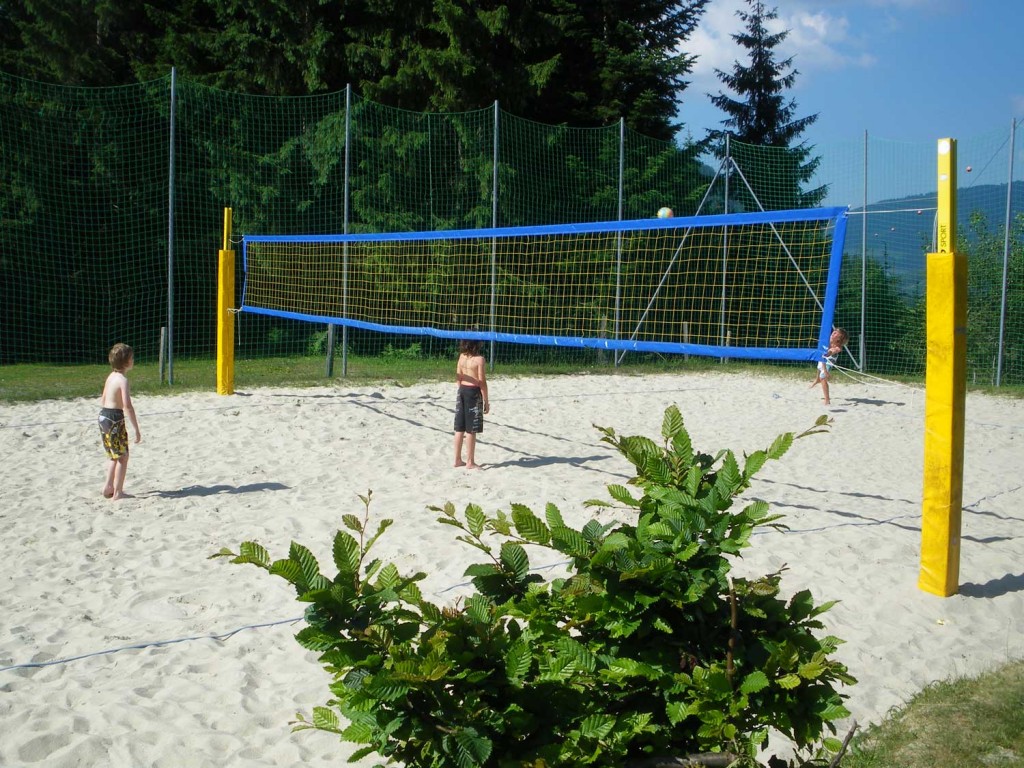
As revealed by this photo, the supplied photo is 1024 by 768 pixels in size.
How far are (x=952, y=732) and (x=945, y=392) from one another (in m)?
1.76

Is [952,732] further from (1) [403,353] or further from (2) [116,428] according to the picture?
(1) [403,353]

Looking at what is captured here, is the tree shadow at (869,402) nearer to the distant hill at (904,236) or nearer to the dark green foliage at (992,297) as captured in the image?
the dark green foliage at (992,297)

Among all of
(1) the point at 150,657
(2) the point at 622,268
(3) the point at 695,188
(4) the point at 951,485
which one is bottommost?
(1) the point at 150,657

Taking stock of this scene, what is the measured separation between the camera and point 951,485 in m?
4.28

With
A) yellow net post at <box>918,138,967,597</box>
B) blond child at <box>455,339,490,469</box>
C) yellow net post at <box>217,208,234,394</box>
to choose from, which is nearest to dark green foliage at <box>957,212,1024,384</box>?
blond child at <box>455,339,490,469</box>

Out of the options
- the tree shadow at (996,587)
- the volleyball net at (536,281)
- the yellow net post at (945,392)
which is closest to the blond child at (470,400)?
the yellow net post at (945,392)

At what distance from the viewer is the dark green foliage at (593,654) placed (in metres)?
1.32

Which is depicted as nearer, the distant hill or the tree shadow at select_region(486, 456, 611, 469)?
the tree shadow at select_region(486, 456, 611, 469)

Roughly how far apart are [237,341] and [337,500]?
34.2ft

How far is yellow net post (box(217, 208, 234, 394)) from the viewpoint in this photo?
9438 millimetres

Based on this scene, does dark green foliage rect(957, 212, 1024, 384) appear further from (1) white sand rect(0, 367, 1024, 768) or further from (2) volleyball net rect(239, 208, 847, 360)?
(1) white sand rect(0, 367, 1024, 768)

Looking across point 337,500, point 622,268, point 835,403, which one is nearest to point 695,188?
point 622,268

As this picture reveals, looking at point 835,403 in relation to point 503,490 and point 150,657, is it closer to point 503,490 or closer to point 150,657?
point 503,490

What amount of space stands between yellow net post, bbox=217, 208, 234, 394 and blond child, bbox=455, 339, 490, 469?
3451 millimetres
